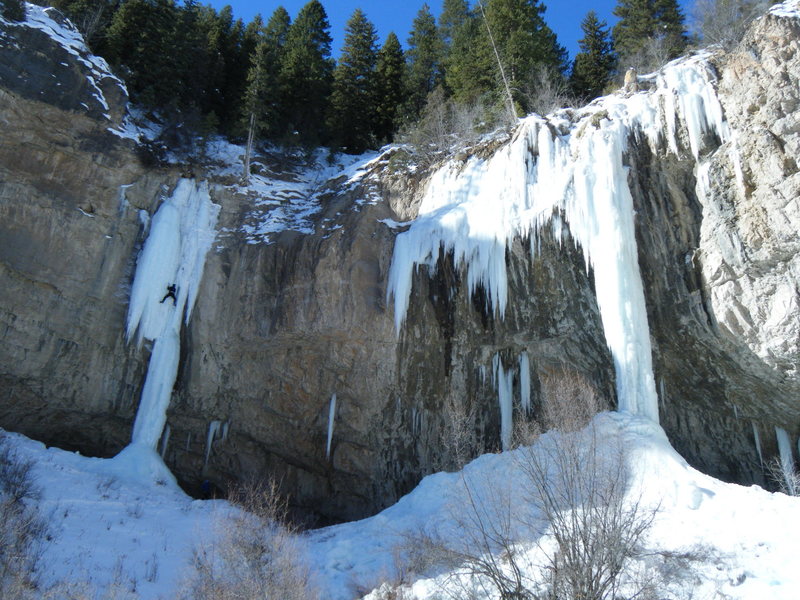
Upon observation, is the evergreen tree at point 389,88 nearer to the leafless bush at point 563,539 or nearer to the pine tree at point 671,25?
the pine tree at point 671,25

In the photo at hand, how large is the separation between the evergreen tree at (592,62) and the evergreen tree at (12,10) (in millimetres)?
19107

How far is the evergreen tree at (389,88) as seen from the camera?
25.8 meters

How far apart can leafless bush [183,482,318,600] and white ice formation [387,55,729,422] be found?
277 inches

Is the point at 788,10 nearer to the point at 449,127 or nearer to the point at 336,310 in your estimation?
the point at 449,127

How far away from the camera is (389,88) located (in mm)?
26453

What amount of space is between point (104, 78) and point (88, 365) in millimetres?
8896

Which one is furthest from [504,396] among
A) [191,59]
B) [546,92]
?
[191,59]

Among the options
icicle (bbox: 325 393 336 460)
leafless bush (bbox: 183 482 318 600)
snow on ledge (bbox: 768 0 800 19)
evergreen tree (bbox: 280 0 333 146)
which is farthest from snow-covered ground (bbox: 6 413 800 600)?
evergreen tree (bbox: 280 0 333 146)

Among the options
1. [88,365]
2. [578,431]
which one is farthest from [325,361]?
[578,431]

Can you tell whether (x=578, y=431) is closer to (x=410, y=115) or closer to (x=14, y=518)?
(x=14, y=518)

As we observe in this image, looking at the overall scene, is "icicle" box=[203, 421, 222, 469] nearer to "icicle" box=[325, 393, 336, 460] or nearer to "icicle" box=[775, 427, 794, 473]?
"icicle" box=[325, 393, 336, 460]

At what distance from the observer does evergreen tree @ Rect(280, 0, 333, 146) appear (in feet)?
80.6

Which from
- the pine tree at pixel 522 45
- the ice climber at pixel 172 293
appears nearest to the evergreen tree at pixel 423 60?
the pine tree at pixel 522 45

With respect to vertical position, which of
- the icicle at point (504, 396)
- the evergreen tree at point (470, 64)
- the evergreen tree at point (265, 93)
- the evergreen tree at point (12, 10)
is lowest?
the icicle at point (504, 396)
